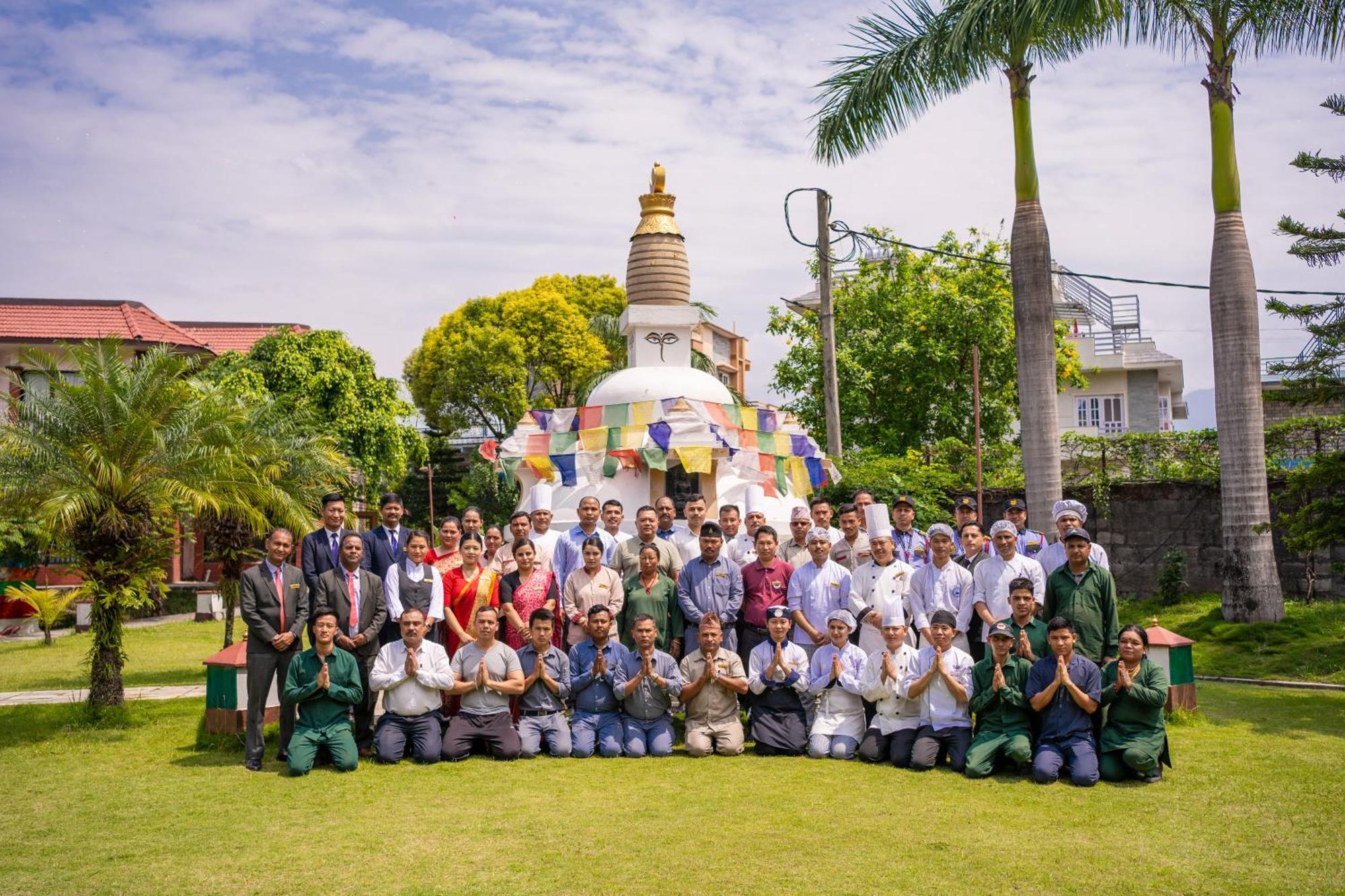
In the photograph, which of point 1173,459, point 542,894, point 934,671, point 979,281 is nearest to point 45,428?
point 542,894

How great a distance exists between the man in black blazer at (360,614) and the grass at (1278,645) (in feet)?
26.6

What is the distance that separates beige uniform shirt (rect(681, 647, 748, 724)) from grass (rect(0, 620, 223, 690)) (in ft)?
18.5

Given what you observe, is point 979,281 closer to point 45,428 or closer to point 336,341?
point 336,341

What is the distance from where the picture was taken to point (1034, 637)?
7.88 m

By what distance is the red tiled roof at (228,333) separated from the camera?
101ft

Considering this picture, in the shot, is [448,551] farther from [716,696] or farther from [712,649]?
[716,696]

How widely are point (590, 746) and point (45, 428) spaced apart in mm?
5335

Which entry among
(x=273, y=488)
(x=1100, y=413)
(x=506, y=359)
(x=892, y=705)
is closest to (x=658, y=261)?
(x=273, y=488)

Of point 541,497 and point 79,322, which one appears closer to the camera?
point 541,497

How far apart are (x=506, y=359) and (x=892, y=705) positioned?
25963 millimetres

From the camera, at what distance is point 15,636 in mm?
18500

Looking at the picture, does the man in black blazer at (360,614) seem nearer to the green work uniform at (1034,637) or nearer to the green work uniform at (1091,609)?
the green work uniform at (1034,637)

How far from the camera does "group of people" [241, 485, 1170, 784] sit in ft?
24.7

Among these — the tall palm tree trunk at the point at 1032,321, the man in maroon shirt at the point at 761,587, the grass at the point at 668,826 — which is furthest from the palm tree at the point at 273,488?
the tall palm tree trunk at the point at 1032,321
